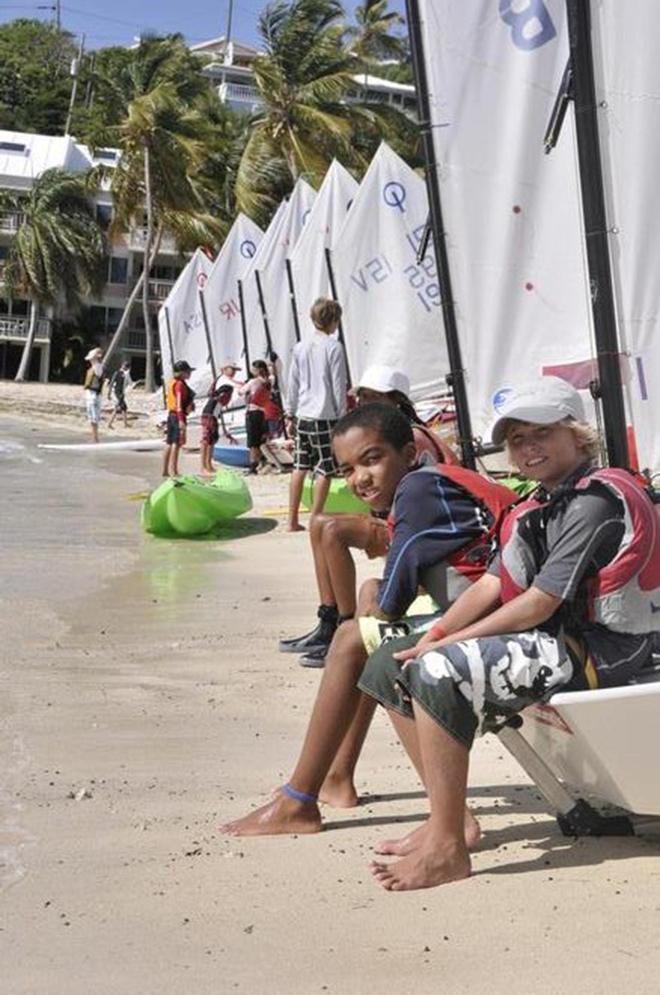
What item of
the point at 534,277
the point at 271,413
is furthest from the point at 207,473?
the point at 534,277

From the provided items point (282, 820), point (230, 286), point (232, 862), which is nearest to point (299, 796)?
point (282, 820)

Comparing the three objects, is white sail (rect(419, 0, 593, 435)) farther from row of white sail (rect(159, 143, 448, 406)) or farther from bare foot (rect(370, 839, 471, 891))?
bare foot (rect(370, 839, 471, 891))

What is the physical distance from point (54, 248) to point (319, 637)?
5093 cm

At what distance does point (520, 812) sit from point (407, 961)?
3.78 ft

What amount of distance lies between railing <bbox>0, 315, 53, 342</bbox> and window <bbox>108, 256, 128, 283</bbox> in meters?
4.19

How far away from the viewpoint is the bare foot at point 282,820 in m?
3.69

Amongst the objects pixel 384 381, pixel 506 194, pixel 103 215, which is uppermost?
pixel 103 215

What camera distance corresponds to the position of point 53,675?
5.89m

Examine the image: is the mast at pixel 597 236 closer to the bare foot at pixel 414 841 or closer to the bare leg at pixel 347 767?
the bare leg at pixel 347 767

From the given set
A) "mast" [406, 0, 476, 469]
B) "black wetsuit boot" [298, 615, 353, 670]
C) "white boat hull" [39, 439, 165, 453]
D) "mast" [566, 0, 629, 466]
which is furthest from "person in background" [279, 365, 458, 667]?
"white boat hull" [39, 439, 165, 453]

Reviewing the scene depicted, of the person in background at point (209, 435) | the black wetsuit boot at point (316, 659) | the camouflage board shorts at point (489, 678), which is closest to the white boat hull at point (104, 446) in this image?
the person in background at point (209, 435)

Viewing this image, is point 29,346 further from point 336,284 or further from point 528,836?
point 528,836

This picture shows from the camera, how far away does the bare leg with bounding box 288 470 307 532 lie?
10.3 m

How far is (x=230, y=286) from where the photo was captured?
2577 centimetres
